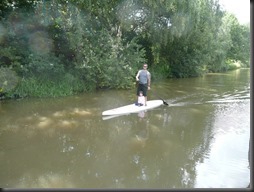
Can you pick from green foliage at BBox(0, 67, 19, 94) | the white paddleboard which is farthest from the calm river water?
green foliage at BBox(0, 67, 19, 94)

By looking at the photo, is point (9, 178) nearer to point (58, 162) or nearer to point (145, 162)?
point (58, 162)

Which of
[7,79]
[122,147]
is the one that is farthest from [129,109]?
[7,79]

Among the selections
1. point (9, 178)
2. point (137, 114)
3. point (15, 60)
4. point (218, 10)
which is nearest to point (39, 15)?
point (15, 60)

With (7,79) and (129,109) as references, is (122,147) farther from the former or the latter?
(7,79)

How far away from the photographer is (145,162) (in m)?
5.64

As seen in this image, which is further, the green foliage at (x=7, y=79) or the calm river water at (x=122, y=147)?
the green foliage at (x=7, y=79)

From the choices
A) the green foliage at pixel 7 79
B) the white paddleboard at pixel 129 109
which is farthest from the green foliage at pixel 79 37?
the white paddleboard at pixel 129 109

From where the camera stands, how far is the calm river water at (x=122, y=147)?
16.0 ft

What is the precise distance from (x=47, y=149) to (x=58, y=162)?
865mm

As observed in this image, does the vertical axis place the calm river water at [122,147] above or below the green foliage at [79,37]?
below

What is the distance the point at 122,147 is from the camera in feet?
21.6

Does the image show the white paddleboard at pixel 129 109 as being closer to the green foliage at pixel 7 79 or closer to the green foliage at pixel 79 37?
the green foliage at pixel 79 37

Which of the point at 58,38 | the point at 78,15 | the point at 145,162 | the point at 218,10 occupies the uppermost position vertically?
the point at 218,10

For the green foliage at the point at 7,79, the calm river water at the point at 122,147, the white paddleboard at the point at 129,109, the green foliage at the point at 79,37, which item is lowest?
the calm river water at the point at 122,147
